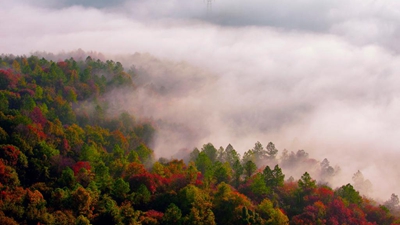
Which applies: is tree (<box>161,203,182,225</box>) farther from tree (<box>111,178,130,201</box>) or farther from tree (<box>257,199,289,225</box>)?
tree (<box>257,199,289,225</box>)

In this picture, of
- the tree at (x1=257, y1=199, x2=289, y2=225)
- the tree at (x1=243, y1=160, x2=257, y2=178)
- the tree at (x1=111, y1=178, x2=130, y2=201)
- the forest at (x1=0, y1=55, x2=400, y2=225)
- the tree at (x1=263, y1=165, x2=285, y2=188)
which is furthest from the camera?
the tree at (x1=243, y1=160, x2=257, y2=178)

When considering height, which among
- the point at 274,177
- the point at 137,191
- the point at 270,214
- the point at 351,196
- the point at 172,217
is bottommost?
the point at 172,217

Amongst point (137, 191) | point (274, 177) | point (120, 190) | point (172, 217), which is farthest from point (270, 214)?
point (120, 190)

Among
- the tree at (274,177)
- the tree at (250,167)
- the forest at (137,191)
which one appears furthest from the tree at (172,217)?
the tree at (250,167)

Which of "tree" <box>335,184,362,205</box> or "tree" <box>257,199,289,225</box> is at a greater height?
"tree" <box>335,184,362,205</box>

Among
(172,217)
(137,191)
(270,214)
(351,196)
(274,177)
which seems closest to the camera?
(172,217)

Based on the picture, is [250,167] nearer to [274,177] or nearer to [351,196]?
[274,177]

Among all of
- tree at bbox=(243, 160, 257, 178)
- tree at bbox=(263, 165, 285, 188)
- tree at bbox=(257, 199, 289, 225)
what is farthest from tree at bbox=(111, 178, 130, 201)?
tree at bbox=(263, 165, 285, 188)

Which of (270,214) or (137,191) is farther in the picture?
(270,214)

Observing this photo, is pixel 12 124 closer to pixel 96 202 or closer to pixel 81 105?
pixel 96 202

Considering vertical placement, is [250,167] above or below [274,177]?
above

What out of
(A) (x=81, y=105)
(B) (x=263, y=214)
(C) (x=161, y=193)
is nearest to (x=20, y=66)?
(A) (x=81, y=105)
